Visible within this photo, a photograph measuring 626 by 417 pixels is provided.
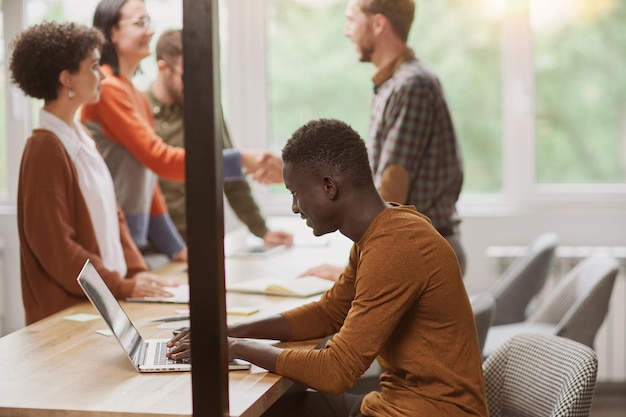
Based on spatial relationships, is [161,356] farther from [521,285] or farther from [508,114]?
[508,114]

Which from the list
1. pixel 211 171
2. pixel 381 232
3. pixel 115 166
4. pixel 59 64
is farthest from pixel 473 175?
pixel 211 171

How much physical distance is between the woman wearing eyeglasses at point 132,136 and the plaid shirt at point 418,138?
22.9 inches

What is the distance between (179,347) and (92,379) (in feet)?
0.65

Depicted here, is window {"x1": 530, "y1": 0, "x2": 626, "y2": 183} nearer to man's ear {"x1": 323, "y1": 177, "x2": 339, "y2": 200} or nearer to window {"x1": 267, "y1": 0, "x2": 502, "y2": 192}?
window {"x1": 267, "y1": 0, "x2": 502, "y2": 192}

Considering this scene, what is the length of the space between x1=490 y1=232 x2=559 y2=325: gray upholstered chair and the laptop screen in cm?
190

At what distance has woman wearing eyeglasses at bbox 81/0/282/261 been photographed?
9.89ft

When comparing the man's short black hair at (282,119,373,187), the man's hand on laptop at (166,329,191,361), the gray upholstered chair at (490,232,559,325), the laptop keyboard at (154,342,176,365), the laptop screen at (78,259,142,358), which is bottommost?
the gray upholstered chair at (490,232,559,325)

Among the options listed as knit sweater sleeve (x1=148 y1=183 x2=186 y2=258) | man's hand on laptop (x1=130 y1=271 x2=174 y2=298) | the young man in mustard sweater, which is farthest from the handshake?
the young man in mustard sweater

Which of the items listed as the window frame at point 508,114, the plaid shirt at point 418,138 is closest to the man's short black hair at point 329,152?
the plaid shirt at point 418,138

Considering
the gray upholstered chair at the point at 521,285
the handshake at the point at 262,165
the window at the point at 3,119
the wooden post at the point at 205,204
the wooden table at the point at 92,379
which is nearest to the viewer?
the wooden post at the point at 205,204

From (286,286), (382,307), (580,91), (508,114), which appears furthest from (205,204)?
(580,91)

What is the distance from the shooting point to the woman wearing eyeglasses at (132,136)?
301cm

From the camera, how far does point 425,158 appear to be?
3150 mm

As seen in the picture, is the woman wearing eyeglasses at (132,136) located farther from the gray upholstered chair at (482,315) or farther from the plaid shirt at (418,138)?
the gray upholstered chair at (482,315)
